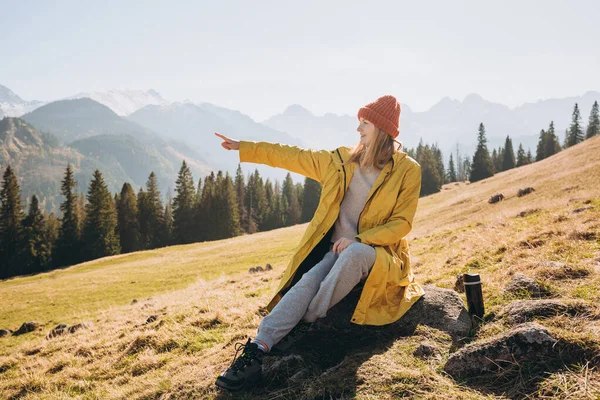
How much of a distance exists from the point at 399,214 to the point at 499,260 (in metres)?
4.08

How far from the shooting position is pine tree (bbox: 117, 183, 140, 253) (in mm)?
67688

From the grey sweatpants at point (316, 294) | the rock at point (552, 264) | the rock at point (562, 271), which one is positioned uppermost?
the grey sweatpants at point (316, 294)

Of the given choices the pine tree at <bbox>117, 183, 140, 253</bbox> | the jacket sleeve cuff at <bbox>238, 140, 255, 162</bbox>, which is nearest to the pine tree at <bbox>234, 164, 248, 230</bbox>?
the pine tree at <bbox>117, 183, 140, 253</bbox>

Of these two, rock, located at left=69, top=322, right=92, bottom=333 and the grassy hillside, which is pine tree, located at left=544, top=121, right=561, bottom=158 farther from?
rock, located at left=69, top=322, right=92, bottom=333

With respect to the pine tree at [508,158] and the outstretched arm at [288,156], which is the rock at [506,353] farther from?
the pine tree at [508,158]

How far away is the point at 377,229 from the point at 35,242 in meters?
69.2

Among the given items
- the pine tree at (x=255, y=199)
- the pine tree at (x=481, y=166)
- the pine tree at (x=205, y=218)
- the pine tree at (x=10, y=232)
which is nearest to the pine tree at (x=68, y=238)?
the pine tree at (x=10, y=232)

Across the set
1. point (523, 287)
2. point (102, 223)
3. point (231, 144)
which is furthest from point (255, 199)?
point (523, 287)

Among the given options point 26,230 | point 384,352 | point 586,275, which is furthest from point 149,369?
point 26,230

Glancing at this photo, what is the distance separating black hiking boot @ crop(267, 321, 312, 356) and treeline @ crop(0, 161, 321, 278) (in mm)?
64173

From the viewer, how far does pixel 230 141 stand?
634 centimetres

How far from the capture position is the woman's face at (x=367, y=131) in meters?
5.63

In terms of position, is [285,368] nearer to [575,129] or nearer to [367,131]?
[367,131]

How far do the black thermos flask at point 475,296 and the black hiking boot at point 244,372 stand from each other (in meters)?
2.96
